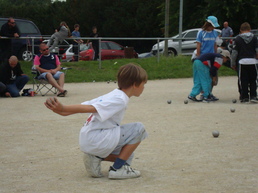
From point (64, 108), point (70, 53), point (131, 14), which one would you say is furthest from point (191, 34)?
point (64, 108)

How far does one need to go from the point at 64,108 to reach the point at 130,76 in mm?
878

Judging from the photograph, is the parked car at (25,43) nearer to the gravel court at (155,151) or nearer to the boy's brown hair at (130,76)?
the gravel court at (155,151)

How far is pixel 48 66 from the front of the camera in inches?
602

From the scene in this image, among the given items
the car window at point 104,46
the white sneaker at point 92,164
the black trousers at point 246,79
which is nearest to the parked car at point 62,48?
the car window at point 104,46

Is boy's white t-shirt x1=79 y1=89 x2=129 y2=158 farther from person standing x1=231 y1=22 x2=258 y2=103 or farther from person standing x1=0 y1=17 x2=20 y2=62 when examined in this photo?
person standing x1=0 y1=17 x2=20 y2=62

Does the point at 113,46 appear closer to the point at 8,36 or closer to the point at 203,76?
the point at 8,36

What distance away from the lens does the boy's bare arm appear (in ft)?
16.5

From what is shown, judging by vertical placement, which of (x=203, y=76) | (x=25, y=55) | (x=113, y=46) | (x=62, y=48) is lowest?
(x=113, y=46)

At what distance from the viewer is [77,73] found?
21.0 m

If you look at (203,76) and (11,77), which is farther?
(11,77)

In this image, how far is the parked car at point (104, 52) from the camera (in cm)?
2298

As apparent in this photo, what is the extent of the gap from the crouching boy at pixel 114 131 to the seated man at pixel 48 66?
9138 mm

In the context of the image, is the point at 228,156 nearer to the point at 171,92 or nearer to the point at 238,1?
the point at 171,92

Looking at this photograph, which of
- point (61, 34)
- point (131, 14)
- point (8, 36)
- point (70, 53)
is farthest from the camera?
point (131, 14)
